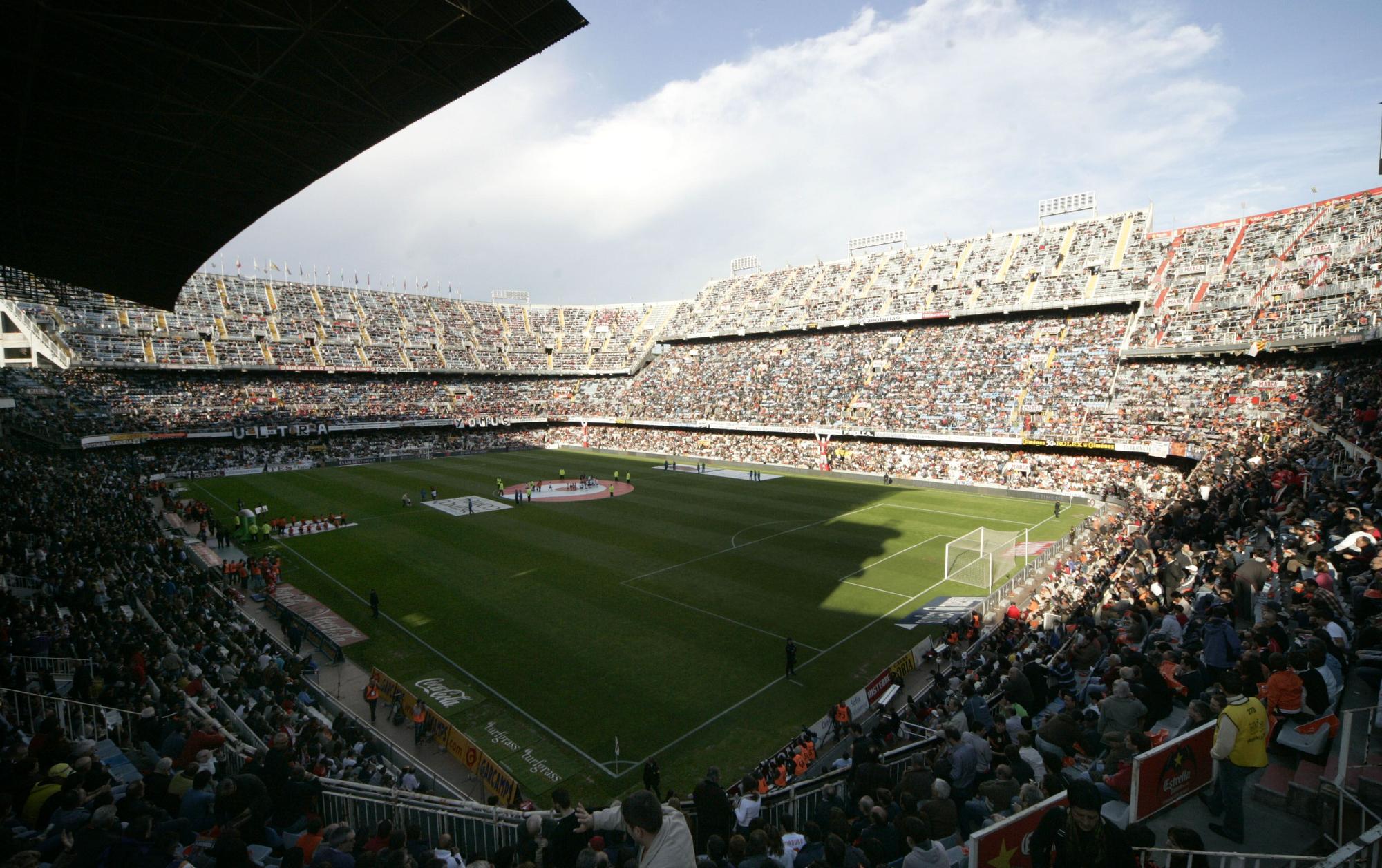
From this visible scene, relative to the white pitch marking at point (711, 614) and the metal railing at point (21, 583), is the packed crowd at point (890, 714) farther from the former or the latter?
the white pitch marking at point (711, 614)

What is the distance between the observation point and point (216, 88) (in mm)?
10688

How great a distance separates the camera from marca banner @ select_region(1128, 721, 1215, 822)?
617 cm

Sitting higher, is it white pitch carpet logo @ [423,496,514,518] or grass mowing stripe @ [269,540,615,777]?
white pitch carpet logo @ [423,496,514,518]

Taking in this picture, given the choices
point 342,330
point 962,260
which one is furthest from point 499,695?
point 342,330

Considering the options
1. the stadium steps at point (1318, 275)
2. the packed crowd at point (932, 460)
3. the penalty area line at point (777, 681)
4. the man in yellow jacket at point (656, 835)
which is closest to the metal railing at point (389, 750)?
the penalty area line at point (777, 681)

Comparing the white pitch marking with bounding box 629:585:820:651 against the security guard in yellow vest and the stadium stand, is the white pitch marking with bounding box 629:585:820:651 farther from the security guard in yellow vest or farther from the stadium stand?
the security guard in yellow vest

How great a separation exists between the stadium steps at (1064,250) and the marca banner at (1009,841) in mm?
58943

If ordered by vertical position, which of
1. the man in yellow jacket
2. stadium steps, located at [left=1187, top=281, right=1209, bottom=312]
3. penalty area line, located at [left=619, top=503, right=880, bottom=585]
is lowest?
penalty area line, located at [left=619, top=503, right=880, bottom=585]

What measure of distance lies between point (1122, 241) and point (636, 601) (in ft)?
173

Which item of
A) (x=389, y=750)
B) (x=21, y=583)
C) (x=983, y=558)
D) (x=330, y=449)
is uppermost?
(x=330, y=449)

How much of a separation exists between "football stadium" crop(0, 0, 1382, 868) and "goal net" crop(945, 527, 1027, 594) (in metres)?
0.21

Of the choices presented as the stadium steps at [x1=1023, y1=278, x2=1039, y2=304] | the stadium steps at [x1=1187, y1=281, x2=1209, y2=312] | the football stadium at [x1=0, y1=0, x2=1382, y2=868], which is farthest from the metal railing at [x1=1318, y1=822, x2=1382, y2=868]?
the stadium steps at [x1=1023, y1=278, x2=1039, y2=304]

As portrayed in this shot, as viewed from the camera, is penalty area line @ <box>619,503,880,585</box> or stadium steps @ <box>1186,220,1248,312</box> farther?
stadium steps @ <box>1186,220,1248,312</box>

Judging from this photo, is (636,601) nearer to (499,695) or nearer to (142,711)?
(499,695)
